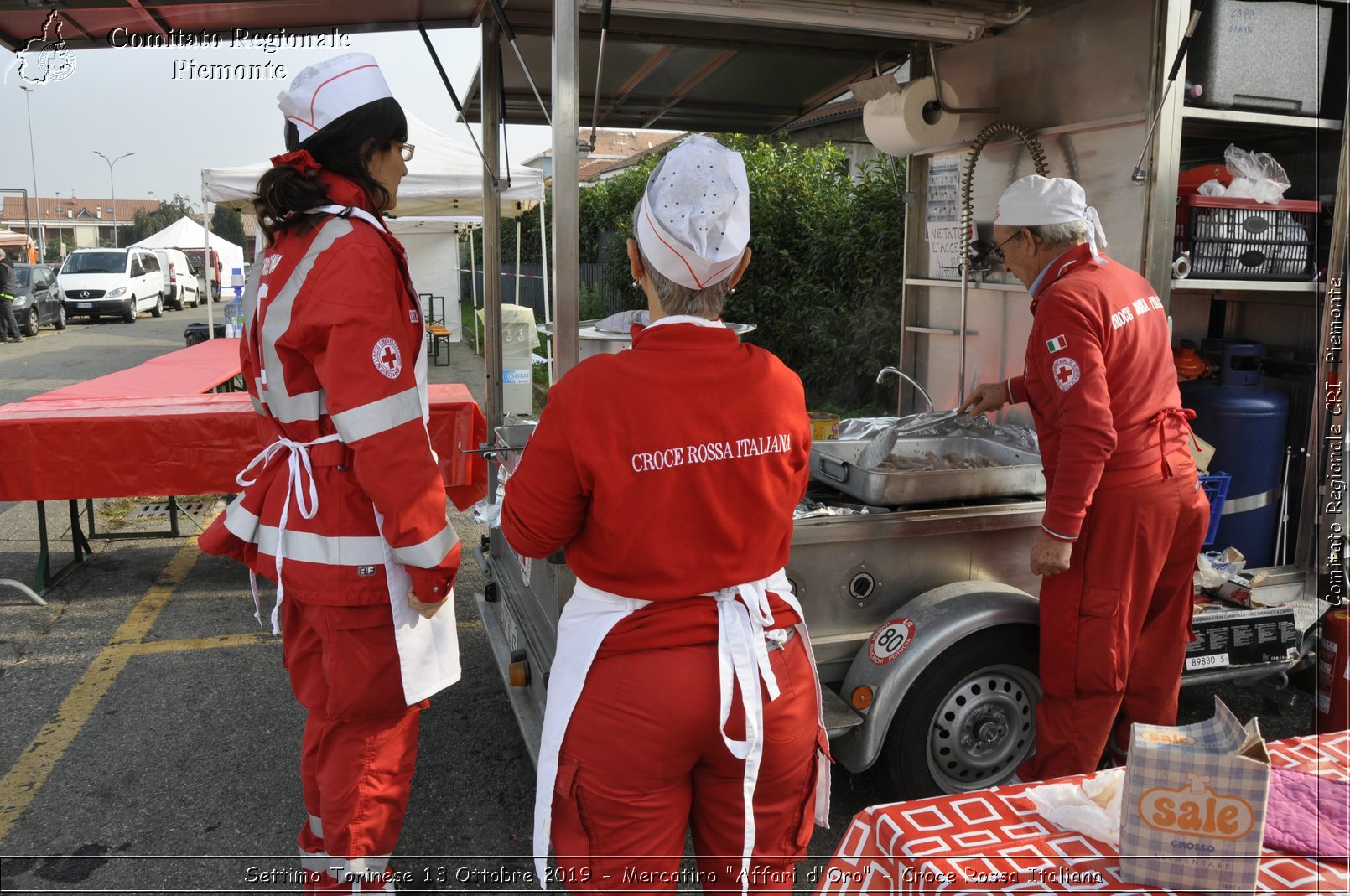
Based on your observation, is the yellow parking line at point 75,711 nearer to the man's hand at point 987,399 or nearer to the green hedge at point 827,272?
the man's hand at point 987,399

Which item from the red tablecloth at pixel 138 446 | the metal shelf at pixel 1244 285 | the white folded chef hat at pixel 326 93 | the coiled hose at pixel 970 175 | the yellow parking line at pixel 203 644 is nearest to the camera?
the white folded chef hat at pixel 326 93

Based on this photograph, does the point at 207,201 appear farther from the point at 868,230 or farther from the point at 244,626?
the point at 868,230

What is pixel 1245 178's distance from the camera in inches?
156

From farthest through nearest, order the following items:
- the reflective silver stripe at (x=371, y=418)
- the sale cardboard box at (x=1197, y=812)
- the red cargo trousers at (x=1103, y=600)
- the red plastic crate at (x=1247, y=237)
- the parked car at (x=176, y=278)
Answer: the parked car at (x=176, y=278)
the red plastic crate at (x=1247, y=237)
the red cargo trousers at (x=1103, y=600)
the reflective silver stripe at (x=371, y=418)
the sale cardboard box at (x=1197, y=812)

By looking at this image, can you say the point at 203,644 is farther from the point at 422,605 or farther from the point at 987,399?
the point at 987,399

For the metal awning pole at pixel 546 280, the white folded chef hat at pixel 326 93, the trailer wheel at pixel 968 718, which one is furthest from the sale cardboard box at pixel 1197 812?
the white folded chef hat at pixel 326 93

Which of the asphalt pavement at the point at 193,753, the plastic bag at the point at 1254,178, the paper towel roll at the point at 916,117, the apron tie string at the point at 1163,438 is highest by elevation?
the paper towel roll at the point at 916,117

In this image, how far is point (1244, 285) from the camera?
154 inches

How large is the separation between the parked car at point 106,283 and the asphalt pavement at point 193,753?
23.9 m

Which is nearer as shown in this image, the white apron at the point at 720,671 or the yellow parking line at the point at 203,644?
the white apron at the point at 720,671

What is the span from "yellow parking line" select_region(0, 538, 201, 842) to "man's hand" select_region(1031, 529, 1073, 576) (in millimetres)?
3641

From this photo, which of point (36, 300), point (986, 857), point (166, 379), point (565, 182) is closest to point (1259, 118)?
point (565, 182)

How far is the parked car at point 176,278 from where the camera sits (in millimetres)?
32531

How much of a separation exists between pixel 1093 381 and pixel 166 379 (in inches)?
268
